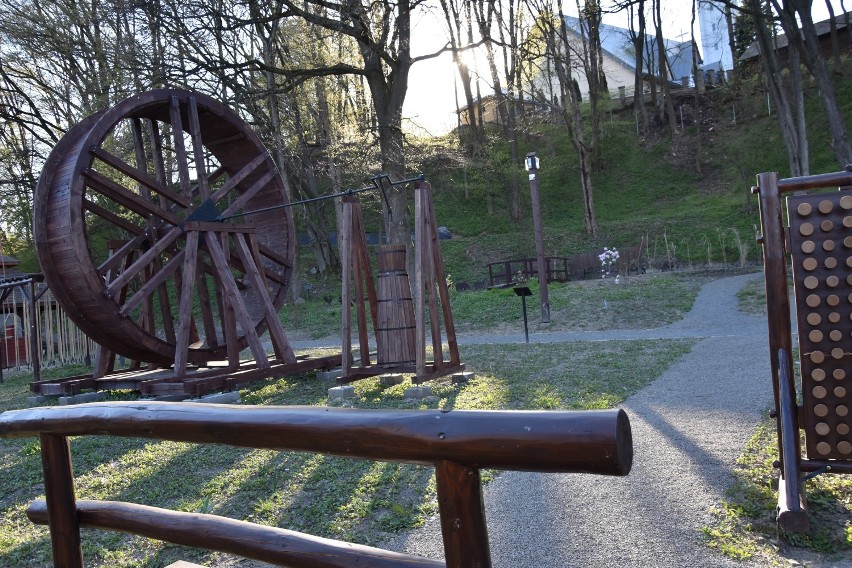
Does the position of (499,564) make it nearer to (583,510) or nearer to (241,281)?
(583,510)

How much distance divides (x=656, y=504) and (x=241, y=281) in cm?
871

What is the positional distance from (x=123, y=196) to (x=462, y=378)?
4.75 metres

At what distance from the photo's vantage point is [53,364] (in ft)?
50.2

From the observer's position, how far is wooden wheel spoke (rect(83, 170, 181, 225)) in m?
8.84

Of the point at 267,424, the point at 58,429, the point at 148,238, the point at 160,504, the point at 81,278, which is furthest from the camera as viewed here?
the point at 148,238

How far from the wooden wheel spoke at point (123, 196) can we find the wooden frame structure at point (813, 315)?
25.1 feet

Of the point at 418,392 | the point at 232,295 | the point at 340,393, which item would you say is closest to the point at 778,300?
the point at 418,392

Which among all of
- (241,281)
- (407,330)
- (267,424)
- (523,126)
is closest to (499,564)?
(267,424)

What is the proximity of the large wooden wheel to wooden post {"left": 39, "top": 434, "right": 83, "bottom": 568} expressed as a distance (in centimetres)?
595

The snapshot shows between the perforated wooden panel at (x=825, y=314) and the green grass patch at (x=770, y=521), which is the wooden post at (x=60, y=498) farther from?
the perforated wooden panel at (x=825, y=314)

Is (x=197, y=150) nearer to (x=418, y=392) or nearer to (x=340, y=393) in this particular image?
(x=340, y=393)

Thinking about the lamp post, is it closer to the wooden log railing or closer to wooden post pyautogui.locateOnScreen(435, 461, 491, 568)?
the wooden log railing

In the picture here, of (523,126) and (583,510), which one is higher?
(523,126)

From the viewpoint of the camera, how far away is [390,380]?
8.54m
